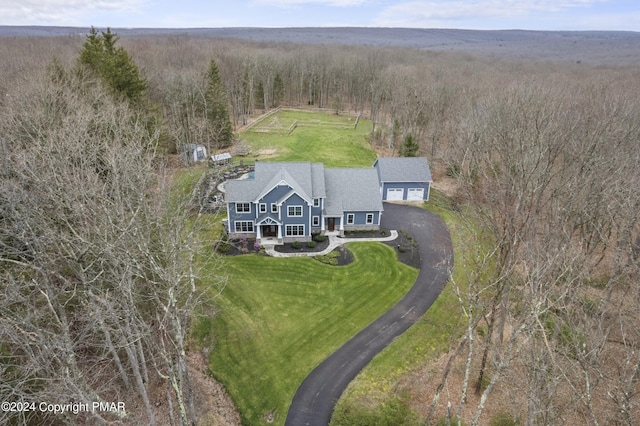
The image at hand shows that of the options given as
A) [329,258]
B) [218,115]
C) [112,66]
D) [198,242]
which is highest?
[112,66]

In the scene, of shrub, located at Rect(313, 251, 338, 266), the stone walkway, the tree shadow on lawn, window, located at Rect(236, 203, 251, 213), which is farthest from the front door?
shrub, located at Rect(313, 251, 338, 266)

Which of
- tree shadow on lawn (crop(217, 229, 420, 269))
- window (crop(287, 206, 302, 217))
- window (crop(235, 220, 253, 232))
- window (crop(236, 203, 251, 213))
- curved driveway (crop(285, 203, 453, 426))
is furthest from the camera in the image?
window (crop(235, 220, 253, 232))

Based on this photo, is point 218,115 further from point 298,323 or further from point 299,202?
point 298,323

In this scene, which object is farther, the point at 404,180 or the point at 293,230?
the point at 404,180

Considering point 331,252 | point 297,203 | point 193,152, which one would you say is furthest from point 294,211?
point 193,152

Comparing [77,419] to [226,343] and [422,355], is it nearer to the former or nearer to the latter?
[226,343]

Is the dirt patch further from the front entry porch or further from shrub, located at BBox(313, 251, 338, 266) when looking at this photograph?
the front entry porch

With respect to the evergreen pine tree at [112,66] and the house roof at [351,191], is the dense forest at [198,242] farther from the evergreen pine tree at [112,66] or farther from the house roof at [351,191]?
the house roof at [351,191]
